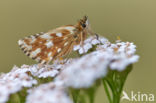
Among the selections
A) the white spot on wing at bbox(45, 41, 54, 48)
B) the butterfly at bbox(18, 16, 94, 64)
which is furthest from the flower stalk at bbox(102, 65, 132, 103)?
the white spot on wing at bbox(45, 41, 54, 48)

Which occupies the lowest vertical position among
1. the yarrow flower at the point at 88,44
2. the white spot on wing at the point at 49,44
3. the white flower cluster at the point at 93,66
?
the white flower cluster at the point at 93,66

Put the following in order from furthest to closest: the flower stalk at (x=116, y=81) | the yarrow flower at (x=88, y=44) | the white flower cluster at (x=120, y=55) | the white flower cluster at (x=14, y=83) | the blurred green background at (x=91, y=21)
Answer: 1. the blurred green background at (x=91, y=21)
2. the yarrow flower at (x=88, y=44)
3. the flower stalk at (x=116, y=81)
4. the white flower cluster at (x=14, y=83)
5. the white flower cluster at (x=120, y=55)

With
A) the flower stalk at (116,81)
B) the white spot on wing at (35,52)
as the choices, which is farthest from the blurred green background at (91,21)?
the flower stalk at (116,81)

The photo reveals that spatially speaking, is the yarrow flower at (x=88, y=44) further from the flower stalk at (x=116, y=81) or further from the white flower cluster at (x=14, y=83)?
the white flower cluster at (x=14, y=83)

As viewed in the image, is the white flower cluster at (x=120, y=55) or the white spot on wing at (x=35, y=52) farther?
the white spot on wing at (x=35, y=52)

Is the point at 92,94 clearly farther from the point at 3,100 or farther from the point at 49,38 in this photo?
the point at 49,38

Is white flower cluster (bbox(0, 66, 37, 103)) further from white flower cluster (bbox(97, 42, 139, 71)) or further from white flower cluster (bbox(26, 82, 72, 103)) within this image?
white flower cluster (bbox(97, 42, 139, 71))
